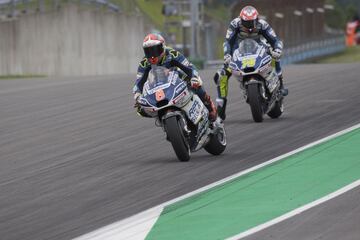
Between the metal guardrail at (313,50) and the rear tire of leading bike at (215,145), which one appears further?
the metal guardrail at (313,50)

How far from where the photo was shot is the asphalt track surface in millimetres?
11500

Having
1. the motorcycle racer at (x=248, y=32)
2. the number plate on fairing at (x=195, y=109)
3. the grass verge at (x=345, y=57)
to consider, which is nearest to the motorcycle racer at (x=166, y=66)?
the number plate on fairing at (x=195, y=109)

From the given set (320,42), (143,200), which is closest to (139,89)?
(143,200)

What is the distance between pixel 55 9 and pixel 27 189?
28595 millimetres

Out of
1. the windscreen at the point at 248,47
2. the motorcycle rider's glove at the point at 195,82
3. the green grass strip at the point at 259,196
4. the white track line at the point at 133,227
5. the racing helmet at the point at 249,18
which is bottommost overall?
the white track line at the point at 133,227

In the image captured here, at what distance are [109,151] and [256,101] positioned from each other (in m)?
2.77

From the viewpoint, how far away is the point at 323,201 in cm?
1062

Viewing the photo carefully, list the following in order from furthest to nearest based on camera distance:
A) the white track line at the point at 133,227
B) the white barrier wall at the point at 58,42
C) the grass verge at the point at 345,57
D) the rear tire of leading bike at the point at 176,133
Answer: the grass verge at the point at 345,57 → the white barrier wall at the point at 58,42 → the rear tire of leading bike at the point at 176,133 → the white track line at the point at 133,227

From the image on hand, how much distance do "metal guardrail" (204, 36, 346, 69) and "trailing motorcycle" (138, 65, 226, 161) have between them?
119 feet

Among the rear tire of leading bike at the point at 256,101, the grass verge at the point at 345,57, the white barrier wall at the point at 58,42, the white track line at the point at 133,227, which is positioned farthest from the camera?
the grass verge at the point at 345,57

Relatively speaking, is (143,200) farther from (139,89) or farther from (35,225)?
(139,89)

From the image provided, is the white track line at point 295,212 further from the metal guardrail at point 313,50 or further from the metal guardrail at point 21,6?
the metal guardrail at point 313,50

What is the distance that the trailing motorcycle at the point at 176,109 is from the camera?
1406 centimetres

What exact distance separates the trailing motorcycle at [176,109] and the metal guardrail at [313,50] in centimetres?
3642
